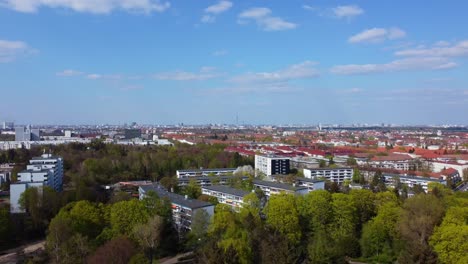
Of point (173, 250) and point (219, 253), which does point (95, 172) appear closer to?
point (173, 250)

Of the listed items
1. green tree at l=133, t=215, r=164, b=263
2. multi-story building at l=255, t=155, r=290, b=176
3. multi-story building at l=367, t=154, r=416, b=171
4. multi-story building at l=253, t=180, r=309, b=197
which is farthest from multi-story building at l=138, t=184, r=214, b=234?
multi-story building at l=367, t=154, r=416, b=171

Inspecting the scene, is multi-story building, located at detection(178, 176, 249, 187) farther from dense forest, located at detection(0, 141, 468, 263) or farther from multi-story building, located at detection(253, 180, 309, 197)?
dense forest, located at detection(0, 141, 468, 263)

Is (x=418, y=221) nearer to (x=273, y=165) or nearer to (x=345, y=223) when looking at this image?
(x=345, y=223)

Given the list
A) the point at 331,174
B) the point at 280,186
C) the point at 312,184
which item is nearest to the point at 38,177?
the point at 280,186

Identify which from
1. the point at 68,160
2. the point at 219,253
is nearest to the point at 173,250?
the point at 219,253

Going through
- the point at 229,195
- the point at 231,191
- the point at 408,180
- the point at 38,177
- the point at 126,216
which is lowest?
the point at 408,180

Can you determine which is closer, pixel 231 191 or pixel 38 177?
pixel 231 191
